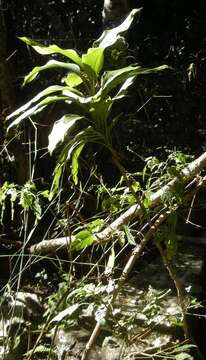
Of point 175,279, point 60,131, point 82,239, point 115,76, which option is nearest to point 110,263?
point 82,239

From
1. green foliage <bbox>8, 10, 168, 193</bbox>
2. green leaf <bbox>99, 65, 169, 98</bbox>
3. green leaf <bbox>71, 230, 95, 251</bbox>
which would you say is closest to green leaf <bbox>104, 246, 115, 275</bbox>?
green leaf <bbox>71, 230, 95, 251</bbox>

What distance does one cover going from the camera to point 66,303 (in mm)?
1538

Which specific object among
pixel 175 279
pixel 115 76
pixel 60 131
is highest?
pixel 115 76

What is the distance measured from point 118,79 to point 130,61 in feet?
6.48

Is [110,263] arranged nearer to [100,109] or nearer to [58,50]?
[100,109]

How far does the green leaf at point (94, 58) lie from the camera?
1222 mm

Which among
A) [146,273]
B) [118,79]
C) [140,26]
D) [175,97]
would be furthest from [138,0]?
[118,79]

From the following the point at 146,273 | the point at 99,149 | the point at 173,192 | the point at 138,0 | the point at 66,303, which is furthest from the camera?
the point at 138,0

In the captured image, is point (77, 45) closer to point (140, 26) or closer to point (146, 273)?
point (140, 26)

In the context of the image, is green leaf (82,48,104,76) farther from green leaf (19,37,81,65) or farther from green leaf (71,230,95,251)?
green leaf (71,230,95,251)

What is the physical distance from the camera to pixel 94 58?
1233 millimetres

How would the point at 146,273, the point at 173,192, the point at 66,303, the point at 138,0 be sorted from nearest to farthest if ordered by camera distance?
the point at 173,192
the point at 66,303
the point at 146,273
the point at 138,0

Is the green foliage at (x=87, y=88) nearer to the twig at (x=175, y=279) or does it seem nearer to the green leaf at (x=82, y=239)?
the green leaf at (x=82, y=239)

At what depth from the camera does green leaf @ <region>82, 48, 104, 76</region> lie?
4.01 ft
